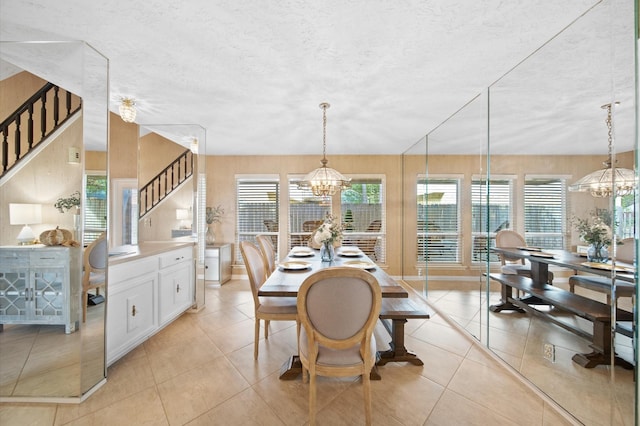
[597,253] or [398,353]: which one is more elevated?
[597,253]

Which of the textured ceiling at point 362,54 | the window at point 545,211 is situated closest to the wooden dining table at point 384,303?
the window at point 545,211

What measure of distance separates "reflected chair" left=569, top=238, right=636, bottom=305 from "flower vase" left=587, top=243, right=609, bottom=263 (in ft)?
0.20

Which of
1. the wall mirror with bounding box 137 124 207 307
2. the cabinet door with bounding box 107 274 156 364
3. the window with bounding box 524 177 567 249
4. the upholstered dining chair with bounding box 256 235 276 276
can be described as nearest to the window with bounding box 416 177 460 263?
the window with bounding box 524 177 567 249

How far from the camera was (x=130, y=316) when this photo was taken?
7.43 ft

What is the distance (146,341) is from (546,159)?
13.1 feet

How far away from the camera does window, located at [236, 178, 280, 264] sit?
5016 millimetres

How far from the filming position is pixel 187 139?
345 cm

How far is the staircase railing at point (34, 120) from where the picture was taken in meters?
1.71

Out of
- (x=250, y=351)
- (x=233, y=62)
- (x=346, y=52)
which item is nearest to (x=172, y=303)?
(x=250, y=351)

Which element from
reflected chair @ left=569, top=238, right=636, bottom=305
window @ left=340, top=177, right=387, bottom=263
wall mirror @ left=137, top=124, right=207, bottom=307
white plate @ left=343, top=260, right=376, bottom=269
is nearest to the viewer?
reflected chair @ left=569, top=238, right=636, bottom=305

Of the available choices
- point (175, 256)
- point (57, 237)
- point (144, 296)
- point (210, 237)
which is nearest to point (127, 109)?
point (57, 237)

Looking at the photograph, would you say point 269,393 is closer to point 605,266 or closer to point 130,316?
point 130,316

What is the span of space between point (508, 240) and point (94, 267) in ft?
11.5

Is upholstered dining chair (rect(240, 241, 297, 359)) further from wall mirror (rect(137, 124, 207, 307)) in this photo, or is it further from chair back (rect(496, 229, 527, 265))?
chair back (rect(496, 229, 527, 265))
